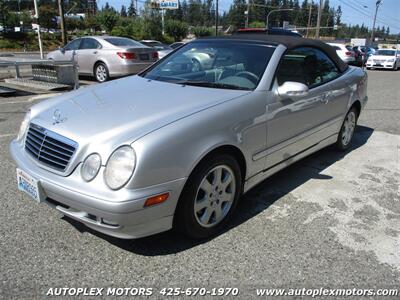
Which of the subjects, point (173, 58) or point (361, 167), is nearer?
point (173, 58)

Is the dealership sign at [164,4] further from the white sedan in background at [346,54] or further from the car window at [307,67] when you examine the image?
the car window at [307,67]

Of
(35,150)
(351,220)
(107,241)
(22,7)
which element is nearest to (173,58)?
(35,150)

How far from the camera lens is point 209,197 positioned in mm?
2922

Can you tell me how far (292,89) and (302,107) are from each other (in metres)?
0.50

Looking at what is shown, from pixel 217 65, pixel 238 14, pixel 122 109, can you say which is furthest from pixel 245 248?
pixel 238 14

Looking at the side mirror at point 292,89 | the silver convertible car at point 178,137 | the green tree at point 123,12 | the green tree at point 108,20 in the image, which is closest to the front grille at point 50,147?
the silver convertible car at point 178,137

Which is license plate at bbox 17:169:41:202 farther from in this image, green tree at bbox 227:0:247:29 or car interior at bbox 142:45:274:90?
green tree at bbox 227:0:247:29

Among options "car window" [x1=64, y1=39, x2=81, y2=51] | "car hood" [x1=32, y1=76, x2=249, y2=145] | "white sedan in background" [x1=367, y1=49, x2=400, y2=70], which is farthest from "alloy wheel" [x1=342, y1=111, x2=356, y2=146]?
"white sedan in background" [x1=367, y1=49, x2=400, y2=70]

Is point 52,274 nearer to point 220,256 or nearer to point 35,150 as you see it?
point 35,150

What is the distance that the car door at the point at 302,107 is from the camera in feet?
11.3

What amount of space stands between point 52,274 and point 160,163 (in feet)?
3.47

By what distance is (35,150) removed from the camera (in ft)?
9.39

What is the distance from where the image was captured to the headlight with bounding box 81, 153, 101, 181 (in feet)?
8.00

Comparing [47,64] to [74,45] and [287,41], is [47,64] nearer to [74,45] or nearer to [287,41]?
[74,45]
